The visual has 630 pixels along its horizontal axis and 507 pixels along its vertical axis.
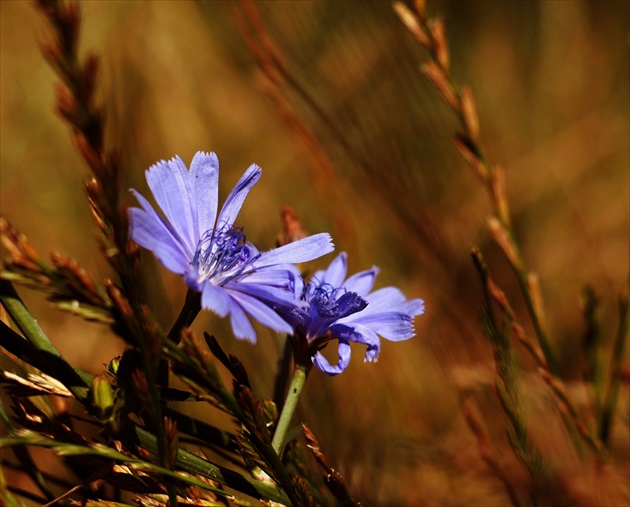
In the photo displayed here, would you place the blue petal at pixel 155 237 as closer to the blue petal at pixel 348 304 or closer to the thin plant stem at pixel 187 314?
the thin plant stem at pixel 187 314

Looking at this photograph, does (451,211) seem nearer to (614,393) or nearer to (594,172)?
(594,172)

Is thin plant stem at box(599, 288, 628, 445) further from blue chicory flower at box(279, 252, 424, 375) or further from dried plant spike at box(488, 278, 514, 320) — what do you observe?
blue chicory flower at box(279, 252, 424, 375)

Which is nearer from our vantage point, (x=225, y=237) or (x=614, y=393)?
(x=225, y=237)

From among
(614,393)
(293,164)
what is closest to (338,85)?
(293,164)

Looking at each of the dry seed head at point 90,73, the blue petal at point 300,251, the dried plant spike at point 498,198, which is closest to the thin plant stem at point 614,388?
the dried plant spike at point 498,198

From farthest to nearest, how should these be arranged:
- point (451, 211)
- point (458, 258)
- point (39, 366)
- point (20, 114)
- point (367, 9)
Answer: point (20, 114), point (451, 211), point (367, 9), point (458, 258), point (39, 366)

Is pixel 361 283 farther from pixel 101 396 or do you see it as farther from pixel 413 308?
pixel 101 396

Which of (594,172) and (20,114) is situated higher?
(20,114)
